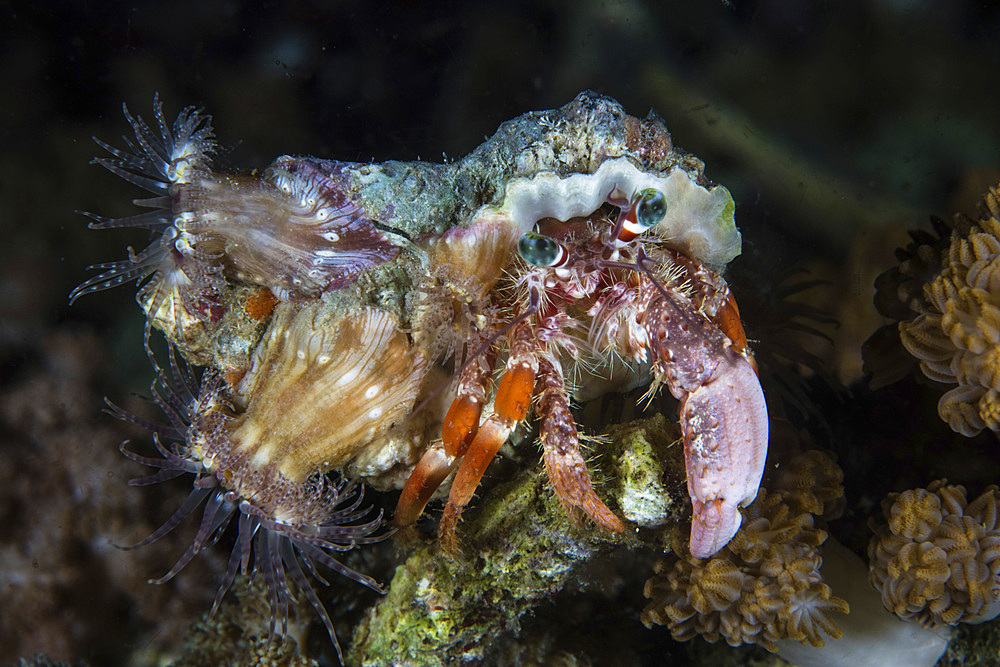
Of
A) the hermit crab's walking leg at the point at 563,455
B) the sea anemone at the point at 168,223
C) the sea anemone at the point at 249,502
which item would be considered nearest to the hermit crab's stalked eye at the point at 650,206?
the hermit crab's walking leg at the point at 563,455

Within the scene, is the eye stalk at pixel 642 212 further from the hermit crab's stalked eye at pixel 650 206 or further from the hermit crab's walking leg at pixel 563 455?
the hermit crab's walking leg at pixel 563 455

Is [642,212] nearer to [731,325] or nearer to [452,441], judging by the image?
[731,325]

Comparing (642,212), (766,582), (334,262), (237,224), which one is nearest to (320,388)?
(334,262)

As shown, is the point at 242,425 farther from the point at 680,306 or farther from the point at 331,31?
the point at 331,31

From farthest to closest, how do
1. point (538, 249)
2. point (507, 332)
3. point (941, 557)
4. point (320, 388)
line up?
point (507, 332)
point (320, 388)
point (941, 557)
point (538, 249)

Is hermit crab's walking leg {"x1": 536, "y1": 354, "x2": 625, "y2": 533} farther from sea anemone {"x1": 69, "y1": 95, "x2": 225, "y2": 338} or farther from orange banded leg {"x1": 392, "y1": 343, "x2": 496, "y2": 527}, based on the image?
sea anemone {"x1": 69, "y1": 95, "x2": 225, "y2": 338}
